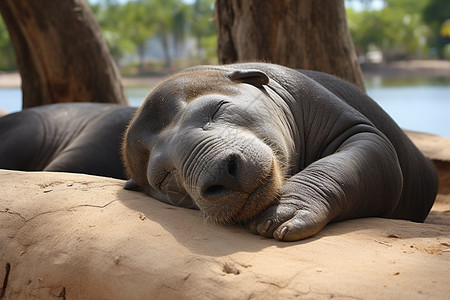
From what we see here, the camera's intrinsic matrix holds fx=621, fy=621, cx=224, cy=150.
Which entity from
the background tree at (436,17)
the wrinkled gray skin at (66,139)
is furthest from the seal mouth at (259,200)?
the background tree at (436,17)

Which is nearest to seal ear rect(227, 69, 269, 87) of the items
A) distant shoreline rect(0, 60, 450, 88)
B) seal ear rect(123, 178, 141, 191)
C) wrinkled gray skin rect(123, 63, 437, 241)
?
wrinkled gray skin rect(123, 63, 437, 241)

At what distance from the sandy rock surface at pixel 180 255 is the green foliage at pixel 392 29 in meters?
18.9

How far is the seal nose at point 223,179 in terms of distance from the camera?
2775mm

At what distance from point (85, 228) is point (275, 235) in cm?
86

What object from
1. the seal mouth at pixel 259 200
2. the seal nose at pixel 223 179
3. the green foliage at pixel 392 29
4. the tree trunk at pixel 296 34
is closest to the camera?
the seal nose at pixel 223 179

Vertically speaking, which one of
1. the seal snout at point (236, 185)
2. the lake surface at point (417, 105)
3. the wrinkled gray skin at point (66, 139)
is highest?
the seal snout at point (236, 185)

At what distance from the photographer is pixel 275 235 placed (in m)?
2.73

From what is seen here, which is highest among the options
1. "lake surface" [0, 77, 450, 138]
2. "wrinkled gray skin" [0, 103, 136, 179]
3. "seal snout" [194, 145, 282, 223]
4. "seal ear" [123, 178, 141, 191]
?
"seal snout" [194, 145, 282, 223]

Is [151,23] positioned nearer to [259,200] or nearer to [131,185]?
[131,185]

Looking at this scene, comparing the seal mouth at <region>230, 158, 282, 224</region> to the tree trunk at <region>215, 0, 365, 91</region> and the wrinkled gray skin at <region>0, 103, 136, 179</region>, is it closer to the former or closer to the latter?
the wrinkled gray skin at <region>0, 103, 136, 179</region>

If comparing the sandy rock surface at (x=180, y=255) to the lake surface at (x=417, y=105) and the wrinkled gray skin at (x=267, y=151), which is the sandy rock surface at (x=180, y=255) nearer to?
the wrinkled gray skin at (x=267, y=151)

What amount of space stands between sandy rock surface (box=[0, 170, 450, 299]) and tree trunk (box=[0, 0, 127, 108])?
4.50 m

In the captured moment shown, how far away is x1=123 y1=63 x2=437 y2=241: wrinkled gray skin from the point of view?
286 cm

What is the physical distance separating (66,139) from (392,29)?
21.4 m
